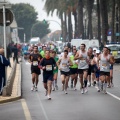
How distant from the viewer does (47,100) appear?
60.3 ft

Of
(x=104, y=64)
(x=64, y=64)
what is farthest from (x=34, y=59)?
(x=104, y=64)

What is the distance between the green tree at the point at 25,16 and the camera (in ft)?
552

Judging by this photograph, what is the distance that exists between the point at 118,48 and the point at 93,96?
97.1 feet

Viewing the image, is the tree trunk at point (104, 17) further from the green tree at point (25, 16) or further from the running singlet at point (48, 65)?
the green tree at point (25, 16)

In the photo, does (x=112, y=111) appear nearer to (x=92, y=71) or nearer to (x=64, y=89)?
(x=64, y=89)

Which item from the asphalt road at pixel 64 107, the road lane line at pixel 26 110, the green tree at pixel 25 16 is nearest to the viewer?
the road lane line at pixel 26 110

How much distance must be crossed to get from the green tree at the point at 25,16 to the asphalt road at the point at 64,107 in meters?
148

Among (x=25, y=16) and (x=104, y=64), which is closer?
(x=104, y=64)

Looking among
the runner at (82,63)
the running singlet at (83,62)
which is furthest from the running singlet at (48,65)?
the running singlet at (83,62)

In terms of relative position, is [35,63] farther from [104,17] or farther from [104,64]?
[104,17]

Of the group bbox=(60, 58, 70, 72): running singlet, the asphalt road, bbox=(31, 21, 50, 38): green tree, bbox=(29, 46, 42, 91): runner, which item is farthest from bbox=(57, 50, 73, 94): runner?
bbox=(31, 21, 50, 38): green tree

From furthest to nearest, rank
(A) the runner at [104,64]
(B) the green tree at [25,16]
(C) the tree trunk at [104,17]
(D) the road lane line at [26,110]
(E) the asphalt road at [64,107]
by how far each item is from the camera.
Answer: (B) the green tree at [25,16] → (C) the tree trunk at [104,17] → (A) the runner at [104,64] → (E) the asphalt road at [64,107] → (D) the road lane line at [26,110]

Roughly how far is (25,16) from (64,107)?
155 m

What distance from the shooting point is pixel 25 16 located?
557 feet
